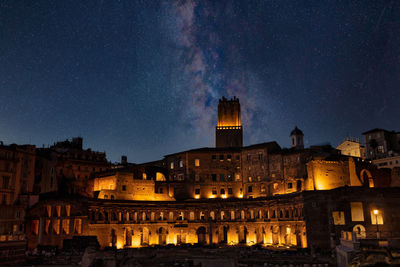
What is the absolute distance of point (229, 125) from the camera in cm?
10519

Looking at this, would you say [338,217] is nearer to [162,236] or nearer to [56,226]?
[162,236]

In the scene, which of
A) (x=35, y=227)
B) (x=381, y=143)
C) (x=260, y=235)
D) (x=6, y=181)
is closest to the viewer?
(x=6, y=181)

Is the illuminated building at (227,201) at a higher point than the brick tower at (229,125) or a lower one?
lower

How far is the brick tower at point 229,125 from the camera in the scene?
102 metres

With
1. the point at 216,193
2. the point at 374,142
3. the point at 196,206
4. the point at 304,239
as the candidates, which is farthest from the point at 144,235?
the point at 374,142

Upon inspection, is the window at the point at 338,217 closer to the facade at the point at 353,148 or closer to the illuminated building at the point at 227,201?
the illuminated building at the point at 227,201

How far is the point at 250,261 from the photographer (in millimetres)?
49469

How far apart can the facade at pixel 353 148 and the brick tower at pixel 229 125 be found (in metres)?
30.3

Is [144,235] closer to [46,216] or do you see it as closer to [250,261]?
[46,216]

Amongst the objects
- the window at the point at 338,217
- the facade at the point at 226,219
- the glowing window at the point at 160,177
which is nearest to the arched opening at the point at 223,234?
the facade at the point at 226,219

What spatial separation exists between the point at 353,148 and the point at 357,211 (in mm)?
46429

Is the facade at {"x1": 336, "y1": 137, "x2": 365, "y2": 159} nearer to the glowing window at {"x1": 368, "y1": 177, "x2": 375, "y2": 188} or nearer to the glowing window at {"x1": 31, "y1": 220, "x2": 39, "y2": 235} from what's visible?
the glowing window at {"x1": 368, "y1": 177, "x2": 375, "y2": 188}

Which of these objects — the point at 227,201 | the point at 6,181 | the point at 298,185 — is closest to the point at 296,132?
the point at 298,185

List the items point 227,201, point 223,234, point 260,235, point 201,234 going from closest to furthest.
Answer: point 260,235 < point 227,201 < point 223,234 < point 201,234
